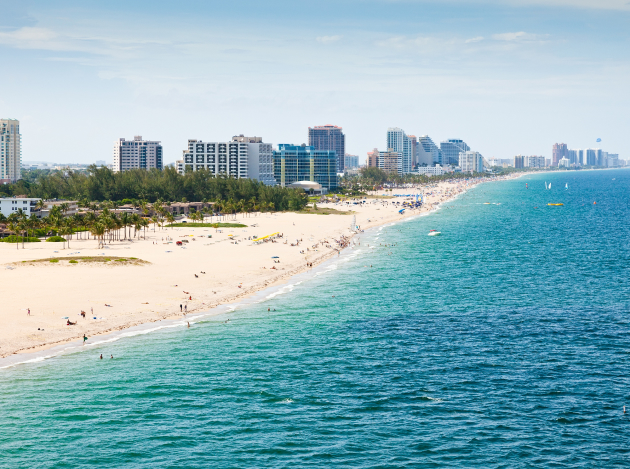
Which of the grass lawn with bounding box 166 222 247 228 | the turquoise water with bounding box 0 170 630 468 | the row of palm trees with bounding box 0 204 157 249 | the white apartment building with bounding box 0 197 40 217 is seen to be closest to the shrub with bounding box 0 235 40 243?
the row of palm trees with bounding box 0 204 157 249

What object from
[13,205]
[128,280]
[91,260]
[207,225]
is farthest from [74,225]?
[128,280]

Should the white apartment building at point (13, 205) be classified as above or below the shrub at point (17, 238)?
above

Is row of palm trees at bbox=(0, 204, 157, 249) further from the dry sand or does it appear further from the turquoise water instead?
the turquoise water

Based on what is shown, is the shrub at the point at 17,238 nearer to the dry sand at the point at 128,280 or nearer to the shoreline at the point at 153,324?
the dry sand at the point at 128,280

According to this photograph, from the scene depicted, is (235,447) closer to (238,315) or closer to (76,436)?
(76,436)

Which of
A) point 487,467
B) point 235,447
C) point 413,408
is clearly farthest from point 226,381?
point 487,467

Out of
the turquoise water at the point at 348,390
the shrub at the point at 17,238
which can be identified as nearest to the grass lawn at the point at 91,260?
the turquoise water at the point at 348,390

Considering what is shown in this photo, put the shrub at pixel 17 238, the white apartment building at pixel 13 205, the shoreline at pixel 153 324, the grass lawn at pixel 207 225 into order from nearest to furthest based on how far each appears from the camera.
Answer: the shoreline at pixel 153 324 → the shrub at pixel 17 238 → the white apartment building at pixel 13 205 → the grass lawn at pixel 207 225
